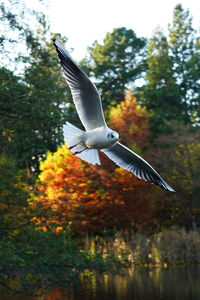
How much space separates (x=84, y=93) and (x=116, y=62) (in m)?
28.0

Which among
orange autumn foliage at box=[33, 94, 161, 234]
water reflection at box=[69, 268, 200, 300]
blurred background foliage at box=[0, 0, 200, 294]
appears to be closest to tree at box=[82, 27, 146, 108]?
blurred background foliage at box=[0, 0, 200, 294]

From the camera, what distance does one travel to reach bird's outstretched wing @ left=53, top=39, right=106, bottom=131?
6.43m

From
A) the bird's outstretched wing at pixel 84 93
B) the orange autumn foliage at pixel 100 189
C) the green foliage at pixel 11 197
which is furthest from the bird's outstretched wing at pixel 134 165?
the orange autumn foliage at pixel 100 189

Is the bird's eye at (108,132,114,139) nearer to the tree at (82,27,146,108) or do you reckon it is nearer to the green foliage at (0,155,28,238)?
the green foliage at (0,155,28,238)

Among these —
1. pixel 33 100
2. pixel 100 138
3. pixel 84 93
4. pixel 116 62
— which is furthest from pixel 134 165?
pixel 116 62

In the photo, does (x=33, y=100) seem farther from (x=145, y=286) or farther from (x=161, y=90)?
(x=161, y=90)

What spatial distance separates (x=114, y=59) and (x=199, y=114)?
26.5 ft

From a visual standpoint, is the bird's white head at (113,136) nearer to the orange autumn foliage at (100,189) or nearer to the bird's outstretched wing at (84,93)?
the bird's outstretched wing at (84,93)

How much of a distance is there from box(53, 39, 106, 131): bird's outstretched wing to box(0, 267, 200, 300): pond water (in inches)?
215

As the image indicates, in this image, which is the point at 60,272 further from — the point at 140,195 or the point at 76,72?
the point at 140,195

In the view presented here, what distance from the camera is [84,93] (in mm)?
6695

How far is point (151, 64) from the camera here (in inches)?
1248

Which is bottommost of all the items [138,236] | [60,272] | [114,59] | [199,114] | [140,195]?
[60,272]

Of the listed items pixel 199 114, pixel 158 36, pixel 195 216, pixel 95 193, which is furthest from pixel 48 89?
pixel 158 36
